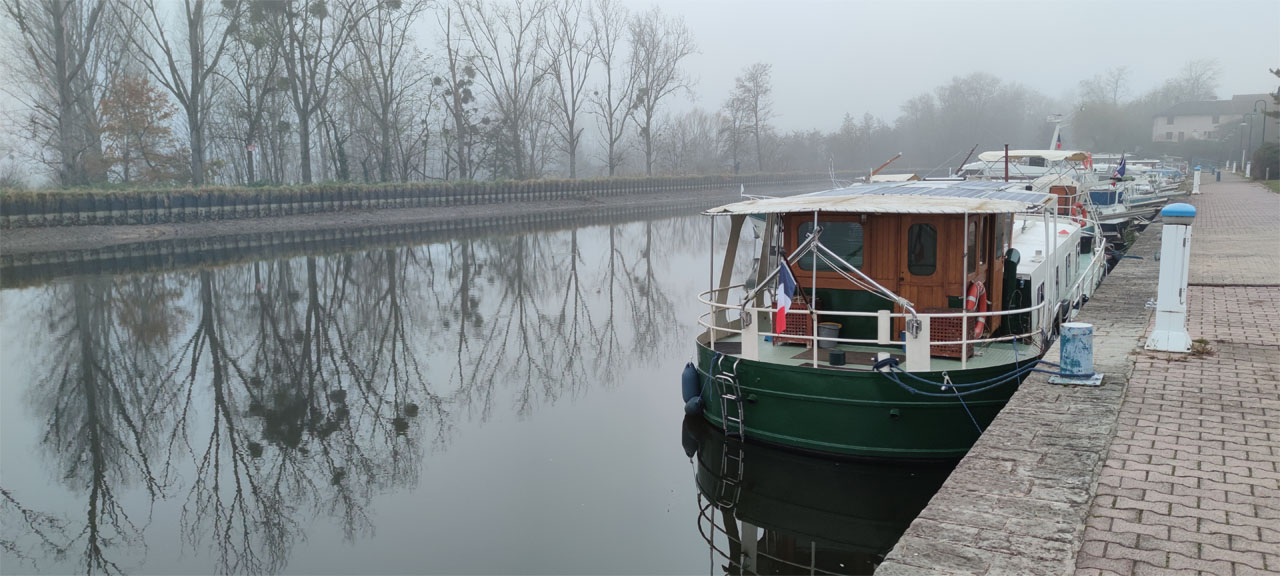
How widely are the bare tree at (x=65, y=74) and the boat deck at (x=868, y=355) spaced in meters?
35.8

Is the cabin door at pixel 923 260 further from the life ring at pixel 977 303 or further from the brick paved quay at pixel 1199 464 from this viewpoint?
the brick paved quay at pixel 1199 464

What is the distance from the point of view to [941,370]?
8.71 m

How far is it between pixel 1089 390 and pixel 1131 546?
3.41 m

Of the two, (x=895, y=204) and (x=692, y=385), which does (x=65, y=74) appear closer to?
(x=692, y=385)

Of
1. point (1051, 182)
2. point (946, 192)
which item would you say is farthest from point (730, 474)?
point (1051, 182)

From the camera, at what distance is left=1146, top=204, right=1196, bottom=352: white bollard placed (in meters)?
8.86

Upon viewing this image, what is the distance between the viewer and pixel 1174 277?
8922 millimetres

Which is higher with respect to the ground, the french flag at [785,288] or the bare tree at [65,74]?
the bare tree at [65,74]

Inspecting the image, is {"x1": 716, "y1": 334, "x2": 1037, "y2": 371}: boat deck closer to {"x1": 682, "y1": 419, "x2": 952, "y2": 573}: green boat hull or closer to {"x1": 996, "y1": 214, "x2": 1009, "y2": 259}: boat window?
{"x1": 682, "y1": 419, "x2": 952, "y2": 573}: green boat hull

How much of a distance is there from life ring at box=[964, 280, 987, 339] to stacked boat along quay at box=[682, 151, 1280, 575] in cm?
3

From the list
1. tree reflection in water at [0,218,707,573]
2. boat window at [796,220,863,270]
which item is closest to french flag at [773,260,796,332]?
boat window at [796,220,863,270]

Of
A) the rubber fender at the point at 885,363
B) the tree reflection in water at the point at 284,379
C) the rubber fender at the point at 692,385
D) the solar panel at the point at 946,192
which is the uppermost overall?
the solar panel at the point at 946,192

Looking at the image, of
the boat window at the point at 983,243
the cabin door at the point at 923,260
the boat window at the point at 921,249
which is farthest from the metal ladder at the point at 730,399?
the boat window at the point at 983,243

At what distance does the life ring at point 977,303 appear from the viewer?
31.7ft
